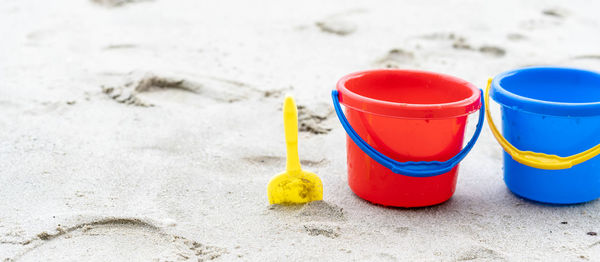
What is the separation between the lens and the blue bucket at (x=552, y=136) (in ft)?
5.03

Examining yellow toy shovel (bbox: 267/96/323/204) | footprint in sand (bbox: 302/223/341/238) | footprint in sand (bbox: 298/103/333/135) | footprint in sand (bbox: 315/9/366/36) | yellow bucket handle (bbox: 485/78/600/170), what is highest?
yellow bucket handle (bbox: 485/78/600/170)

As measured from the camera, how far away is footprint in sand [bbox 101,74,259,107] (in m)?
2.30

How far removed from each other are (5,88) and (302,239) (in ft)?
5.01

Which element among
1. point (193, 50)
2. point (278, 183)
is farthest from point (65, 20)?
point (278, 183)

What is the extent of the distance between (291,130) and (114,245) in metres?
0.52

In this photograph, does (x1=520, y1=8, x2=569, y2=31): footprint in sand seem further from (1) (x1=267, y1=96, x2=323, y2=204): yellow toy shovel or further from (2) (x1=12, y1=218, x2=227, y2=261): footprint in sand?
(2) (x1=12, y1=218, x2=227, y2=261): footprint in sand

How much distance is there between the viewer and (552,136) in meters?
1.56

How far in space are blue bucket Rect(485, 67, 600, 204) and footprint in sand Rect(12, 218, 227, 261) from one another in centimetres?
85

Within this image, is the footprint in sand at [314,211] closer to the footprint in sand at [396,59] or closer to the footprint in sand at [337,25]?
the footprint in sand at [396,59]

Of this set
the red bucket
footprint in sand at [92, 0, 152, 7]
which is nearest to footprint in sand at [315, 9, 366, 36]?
footprint in sand at [92, 0, 152, 7]

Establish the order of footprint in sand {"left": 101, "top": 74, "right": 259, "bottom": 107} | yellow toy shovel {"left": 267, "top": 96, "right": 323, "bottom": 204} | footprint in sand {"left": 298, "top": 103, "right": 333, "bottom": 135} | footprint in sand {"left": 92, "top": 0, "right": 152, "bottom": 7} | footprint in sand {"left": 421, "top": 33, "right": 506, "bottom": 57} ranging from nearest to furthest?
yellow toy shovel {"left": 267, "top": 96, "right": 323, "bottom": 204} → footprint in sand {"left": 298, "top": 103, "right": 333, "bottom": 135} → footprint in sand {"left": 101, "top": 74, "right": 259, "bottom": 107} → footprint in sand {"left": 421, "top": 33, "right": 506, "bottom": 57} → footprint in sand {"left": 92, "top": 0, "right": 152, "bottom": 7}

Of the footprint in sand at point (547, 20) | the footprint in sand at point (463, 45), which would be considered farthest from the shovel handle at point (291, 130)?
the footprint in sand at point (547, 20)

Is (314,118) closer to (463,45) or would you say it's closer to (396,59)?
(396,59)

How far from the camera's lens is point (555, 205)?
1665mm
